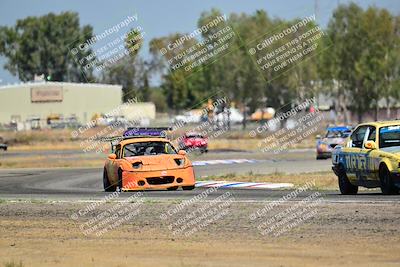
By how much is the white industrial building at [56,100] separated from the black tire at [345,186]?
73.7 m

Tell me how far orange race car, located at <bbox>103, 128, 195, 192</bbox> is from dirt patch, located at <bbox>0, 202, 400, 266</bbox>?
501 cm

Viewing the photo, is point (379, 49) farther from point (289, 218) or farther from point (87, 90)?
point (289, 218)

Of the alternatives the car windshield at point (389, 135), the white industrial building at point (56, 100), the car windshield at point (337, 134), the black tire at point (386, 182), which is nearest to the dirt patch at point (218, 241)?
the black tire at point (386, 182)

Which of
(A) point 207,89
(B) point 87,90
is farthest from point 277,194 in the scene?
(A) point 207,89

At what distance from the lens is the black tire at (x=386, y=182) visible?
17516mm

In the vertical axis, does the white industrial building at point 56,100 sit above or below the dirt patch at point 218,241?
above

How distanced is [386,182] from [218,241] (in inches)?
232

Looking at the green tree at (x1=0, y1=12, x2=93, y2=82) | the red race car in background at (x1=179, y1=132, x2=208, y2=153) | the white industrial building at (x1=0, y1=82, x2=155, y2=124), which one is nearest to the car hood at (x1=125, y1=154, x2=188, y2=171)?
the red race car in background at (x1=179, y1=132, x2=208, y2=153)

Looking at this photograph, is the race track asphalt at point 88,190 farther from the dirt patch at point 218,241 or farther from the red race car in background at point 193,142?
the red race car in background at point 193,142

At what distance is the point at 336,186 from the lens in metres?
25.2

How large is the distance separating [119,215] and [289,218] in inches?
120

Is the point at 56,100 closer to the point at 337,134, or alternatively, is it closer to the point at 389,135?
the point at 337,134

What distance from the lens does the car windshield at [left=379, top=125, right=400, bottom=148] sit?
1817 cm

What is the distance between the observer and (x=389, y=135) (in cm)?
1830
